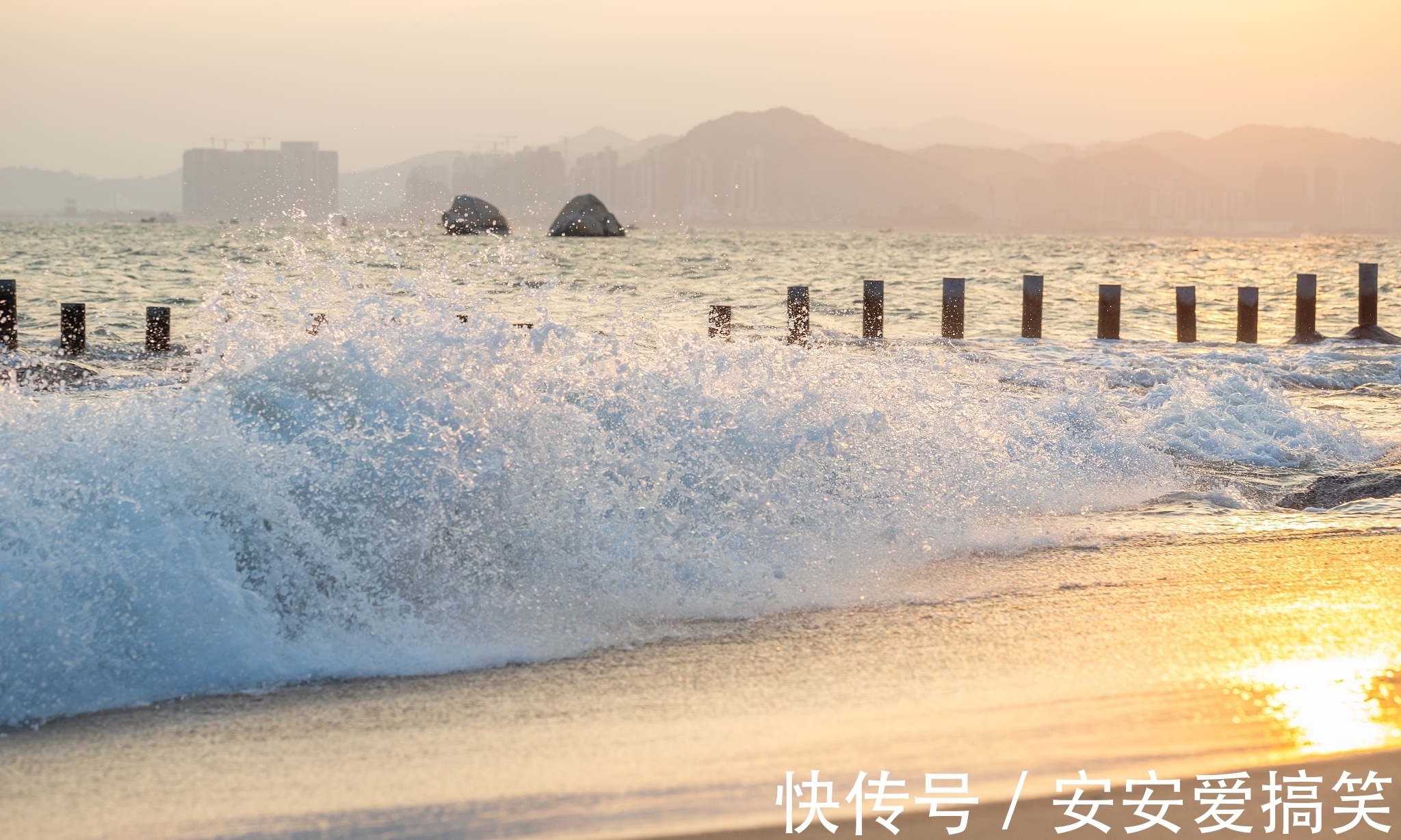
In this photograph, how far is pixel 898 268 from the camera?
33.1m

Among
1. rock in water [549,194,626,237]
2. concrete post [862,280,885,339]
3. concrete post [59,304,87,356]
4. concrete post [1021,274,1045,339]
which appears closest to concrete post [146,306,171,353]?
concrete post [59,304,87,356]

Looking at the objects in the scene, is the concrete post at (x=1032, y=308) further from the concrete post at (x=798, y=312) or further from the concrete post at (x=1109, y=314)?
the concrete post at (x=798, y=312)

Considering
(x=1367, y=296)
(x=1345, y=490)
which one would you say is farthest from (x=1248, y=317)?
(x=1345, y=490)

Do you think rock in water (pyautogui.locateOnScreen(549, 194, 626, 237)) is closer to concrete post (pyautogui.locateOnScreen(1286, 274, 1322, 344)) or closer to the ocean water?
concrete post (pyautogui.locateOnScreen(1286, 274, 1322, 344))

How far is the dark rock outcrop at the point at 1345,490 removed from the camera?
203 inches

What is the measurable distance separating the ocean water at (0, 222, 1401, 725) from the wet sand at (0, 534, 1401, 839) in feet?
0.83

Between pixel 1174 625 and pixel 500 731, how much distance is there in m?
1.85

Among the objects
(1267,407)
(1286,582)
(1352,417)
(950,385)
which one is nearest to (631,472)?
(1286,582)

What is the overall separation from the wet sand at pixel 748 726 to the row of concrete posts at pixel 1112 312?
9.94 meters

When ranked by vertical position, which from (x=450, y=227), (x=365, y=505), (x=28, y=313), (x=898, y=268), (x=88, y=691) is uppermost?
(x=450, y=227)

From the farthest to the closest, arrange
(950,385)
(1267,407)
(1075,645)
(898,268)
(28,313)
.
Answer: (898,268), (28,313), (1267,407), (950,385), (1075,645)

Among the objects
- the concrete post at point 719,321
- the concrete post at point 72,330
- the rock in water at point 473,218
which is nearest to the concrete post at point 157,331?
the concrete post at point 72,330

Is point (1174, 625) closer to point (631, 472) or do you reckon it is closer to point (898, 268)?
point (631, 472)

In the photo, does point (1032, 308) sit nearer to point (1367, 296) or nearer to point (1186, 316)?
point (1186, 316)
